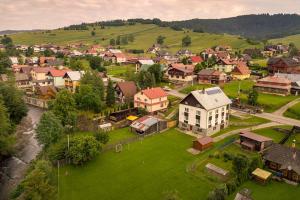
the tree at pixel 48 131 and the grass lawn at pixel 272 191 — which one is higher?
the tree at pixel 48 131

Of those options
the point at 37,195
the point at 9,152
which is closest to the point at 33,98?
the point at 9,152

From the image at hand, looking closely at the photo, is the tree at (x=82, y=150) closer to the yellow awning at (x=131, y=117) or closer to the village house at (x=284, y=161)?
the yellow awning at (x=131, y=117)

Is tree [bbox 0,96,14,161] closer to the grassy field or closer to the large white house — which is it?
the large white house

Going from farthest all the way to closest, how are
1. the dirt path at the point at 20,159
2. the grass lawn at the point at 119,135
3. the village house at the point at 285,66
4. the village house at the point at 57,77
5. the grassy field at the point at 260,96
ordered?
the village house at the point at 285,66 → the village house at the point at 57,77 → the grassy field at the point at 260,96 → the grass lawn at the point at 119,135 → the dirt path at the point at 20,159

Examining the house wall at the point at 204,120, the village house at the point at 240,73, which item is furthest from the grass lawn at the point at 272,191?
the village house at the point at 240,73

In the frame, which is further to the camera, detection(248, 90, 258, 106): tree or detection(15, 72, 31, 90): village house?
detection(15, 72, 31, 90): village house

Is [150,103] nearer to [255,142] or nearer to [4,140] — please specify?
[255,142]

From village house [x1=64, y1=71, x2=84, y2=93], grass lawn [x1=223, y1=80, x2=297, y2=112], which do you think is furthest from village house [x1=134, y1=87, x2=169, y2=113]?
village house [x1=64, y1=71, x2=84, y2=93]
